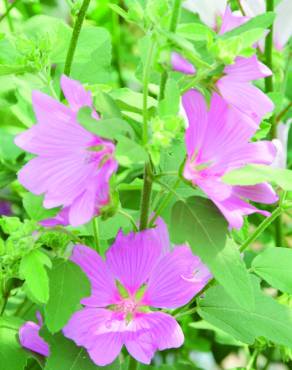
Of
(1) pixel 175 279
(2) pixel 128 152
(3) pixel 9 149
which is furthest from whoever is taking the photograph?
(3) pixel 9 149

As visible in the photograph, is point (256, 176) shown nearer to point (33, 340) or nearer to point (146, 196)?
point (146, 196)

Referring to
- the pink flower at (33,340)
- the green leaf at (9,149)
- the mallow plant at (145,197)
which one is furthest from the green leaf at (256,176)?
the green leaf at (9,149)

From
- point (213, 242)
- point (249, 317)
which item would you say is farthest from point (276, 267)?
point (213, 242)

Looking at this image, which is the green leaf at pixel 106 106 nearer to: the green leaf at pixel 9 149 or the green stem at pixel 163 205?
the green stem at pixel 163 205

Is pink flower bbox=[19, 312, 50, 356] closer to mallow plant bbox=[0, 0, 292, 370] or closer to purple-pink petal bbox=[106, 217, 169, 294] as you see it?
mallow plant bbox=[0, 0, 292, 370]

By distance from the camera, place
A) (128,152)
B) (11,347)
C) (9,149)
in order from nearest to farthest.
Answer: (128,152) < (11,347) < (9,149)

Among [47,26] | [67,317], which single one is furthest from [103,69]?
[67,317]

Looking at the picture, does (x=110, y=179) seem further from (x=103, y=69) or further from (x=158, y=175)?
(x=103, y=69)
